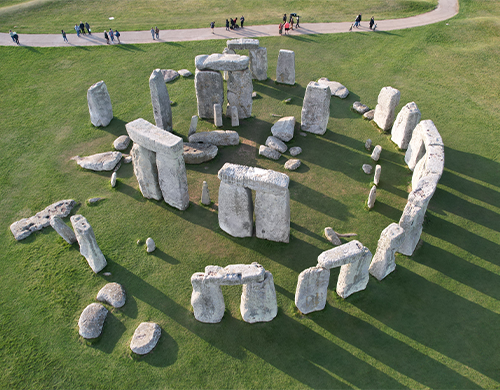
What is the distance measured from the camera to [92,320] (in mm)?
10062

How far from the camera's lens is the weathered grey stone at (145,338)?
955 centimetres

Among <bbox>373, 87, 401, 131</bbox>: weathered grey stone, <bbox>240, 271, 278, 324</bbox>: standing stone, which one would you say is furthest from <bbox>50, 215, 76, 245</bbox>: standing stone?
<bbox>373, 87, 401, 131</bbox>: weathered grey stone

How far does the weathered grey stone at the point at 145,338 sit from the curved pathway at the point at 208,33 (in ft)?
65.6

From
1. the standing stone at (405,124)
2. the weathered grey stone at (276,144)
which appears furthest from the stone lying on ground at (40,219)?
the standing stone at (405,124)

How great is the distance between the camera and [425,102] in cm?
1869

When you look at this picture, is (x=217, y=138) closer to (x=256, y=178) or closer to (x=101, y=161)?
(x=101, y=161)

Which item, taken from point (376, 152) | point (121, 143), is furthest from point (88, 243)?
point (376, 152)

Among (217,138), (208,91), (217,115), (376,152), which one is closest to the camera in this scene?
(376,152)

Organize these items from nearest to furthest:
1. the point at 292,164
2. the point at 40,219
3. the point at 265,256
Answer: the point at 265,256
the point at 40,219
the point at 292,164

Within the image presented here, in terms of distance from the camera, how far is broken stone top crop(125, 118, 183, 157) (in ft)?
39.1

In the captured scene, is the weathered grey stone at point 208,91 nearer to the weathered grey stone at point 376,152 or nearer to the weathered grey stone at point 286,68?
the weathered grey stone at point 286,68

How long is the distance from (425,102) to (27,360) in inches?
732

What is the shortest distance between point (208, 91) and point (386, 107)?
7.59m

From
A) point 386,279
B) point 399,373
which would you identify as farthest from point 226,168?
point 399,373
